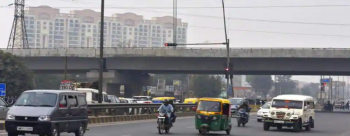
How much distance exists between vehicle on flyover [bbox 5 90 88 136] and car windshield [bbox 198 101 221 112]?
22.1 feet

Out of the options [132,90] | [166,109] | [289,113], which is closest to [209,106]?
[166,109]

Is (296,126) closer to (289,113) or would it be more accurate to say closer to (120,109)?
(289,113)

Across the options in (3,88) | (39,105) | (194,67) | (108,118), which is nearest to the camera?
(39,105)

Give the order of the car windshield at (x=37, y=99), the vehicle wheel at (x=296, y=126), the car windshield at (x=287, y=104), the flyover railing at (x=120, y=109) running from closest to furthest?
the car windshield at (x=37, y=99), the vehicle wheel at (x=296, y=126), the car windshield at (x=287, y=104), the flyover railing at (x=120, y=109)

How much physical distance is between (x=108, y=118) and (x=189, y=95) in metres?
67.7

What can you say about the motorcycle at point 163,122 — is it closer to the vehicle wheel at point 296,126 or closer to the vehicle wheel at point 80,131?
the vehicle wheel at point 80,131

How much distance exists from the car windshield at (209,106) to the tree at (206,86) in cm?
8162

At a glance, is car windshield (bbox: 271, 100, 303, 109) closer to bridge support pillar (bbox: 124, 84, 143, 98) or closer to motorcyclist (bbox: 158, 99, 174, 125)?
motorcyclist (bbox: 158, 99, 174, 125)

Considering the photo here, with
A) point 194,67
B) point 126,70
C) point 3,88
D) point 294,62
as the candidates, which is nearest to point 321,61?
point 294,62

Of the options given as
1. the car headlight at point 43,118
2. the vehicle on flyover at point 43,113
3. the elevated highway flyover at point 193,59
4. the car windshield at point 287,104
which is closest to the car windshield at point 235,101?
the elevated highway flyover at point 193,59

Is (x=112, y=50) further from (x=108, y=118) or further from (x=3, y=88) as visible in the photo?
(x=3, y=88)

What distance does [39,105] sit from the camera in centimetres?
Answer: 1839

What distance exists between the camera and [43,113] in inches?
709

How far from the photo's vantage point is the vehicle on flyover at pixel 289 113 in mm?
29328
